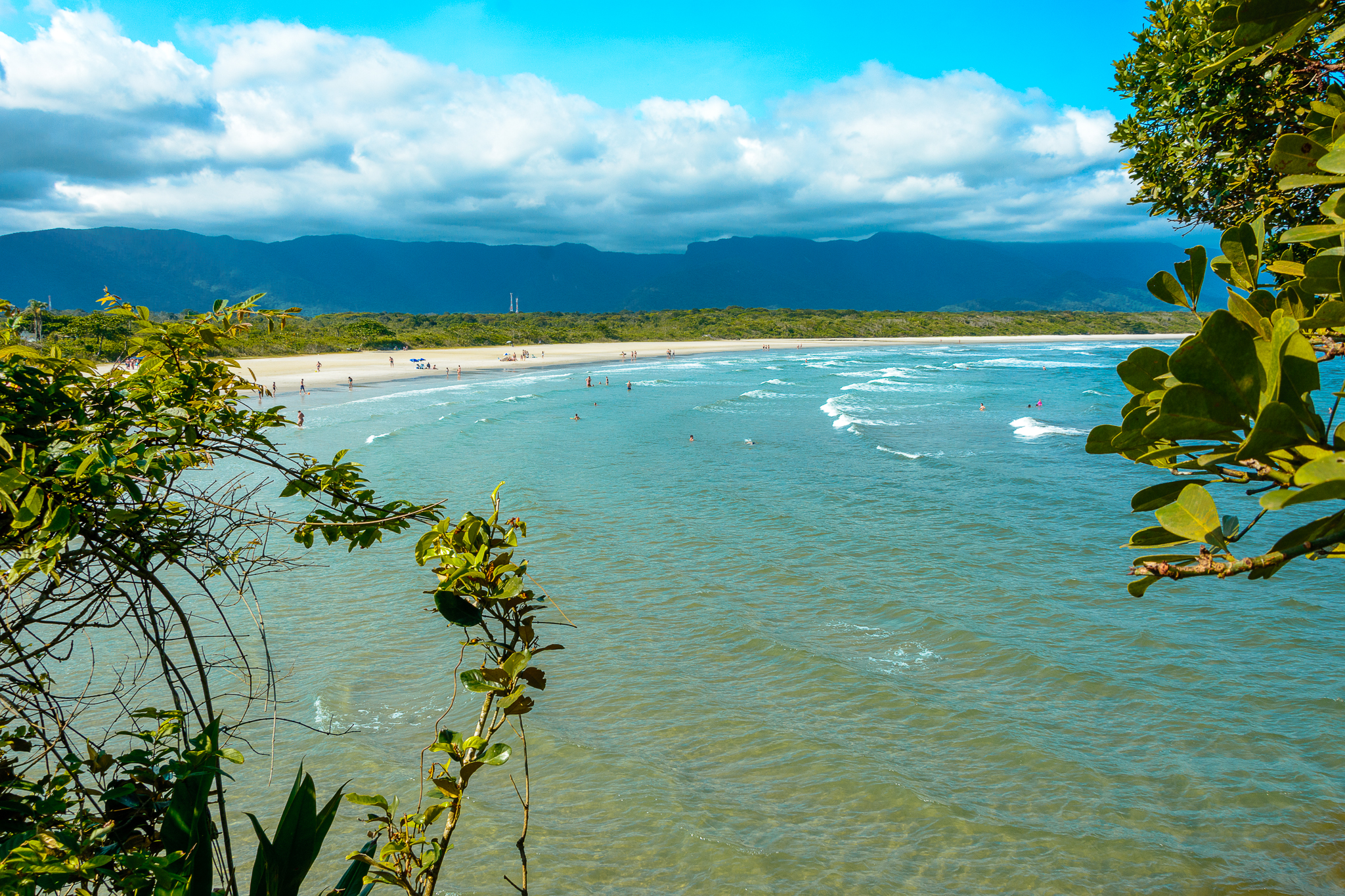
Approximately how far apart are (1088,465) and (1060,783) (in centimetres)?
1846

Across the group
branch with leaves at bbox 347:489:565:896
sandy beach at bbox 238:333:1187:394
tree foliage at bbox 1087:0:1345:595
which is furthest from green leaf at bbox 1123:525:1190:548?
sandy beach at bbox 238:333:1187:394

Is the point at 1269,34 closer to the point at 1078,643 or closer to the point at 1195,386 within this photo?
the point at 1195,386

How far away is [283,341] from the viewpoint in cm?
6800

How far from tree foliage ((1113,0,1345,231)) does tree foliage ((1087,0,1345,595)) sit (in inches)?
88.9

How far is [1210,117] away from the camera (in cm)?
461

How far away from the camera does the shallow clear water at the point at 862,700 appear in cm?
624

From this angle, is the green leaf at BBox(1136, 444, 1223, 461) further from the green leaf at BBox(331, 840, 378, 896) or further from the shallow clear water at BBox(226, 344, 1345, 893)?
the shallow clear water at BBox(226, 344, 1345, 893)

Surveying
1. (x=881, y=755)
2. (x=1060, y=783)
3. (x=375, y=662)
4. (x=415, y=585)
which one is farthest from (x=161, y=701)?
(x=1060, y=783)

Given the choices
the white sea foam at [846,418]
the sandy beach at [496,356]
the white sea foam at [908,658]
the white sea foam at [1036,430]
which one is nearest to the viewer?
the white sea foam at [908,658]

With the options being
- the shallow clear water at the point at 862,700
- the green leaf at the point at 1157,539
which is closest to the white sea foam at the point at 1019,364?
the shallow clear water at the point at 862,700

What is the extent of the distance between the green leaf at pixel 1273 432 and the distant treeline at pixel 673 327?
254ft

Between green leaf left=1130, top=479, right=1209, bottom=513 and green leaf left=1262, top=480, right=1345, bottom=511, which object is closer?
green leaf left=1262, top=480, right=1345, bottom=511

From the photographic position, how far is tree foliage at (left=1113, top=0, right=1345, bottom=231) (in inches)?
158

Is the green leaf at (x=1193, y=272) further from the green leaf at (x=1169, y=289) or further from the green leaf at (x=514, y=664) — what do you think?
the green leaf at (x=514, y=664)
